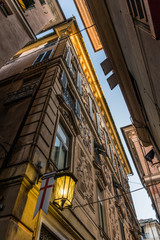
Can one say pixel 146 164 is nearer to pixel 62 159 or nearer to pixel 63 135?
pixel 63 135

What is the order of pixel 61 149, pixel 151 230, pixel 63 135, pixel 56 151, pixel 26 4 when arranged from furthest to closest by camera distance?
1. pixel 151 230
2. pixel 26 4
3. pixel 63 135
4. pixel 61 149
5. pixel 56 151

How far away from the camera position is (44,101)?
5.98m

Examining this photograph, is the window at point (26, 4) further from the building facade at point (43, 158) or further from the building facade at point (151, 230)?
the building facade at point (151, 230)

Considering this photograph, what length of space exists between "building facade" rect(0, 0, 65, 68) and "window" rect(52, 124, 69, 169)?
418 centimetres

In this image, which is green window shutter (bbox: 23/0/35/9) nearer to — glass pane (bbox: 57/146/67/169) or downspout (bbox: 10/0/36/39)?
downspout (bbox: 10/0/36/39)

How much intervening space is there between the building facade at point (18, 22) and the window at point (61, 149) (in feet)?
13.7

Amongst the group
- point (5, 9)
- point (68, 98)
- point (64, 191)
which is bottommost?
point (64, 191)

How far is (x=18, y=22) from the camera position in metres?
8.80

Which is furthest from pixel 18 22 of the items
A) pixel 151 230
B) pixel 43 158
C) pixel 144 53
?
pixel 151 230

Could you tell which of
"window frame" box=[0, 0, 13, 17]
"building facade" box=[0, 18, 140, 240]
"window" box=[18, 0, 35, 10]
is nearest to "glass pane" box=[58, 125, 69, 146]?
"building facade" box=[0, 18, 140, 240]

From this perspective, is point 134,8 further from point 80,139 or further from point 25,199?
point 80,139

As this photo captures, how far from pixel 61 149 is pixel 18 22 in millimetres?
6748

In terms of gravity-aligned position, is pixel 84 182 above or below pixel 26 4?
below

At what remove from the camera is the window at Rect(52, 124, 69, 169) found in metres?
5.66
